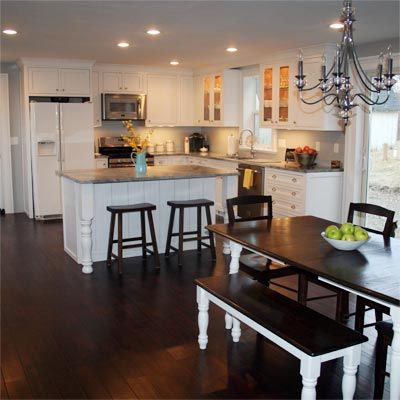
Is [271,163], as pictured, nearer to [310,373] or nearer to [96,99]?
[96,99]

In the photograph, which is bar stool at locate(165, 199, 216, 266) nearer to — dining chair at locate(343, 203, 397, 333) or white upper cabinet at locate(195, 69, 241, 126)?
dining chair at locate(343, 203, 397, 333)

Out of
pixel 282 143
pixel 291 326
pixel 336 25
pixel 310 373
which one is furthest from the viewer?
pixel 282 143

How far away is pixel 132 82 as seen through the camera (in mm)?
8438

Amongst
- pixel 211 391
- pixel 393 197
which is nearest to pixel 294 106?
pixel 393 197

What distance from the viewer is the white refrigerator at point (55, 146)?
743 centimetres

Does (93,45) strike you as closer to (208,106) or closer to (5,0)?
(5,0)

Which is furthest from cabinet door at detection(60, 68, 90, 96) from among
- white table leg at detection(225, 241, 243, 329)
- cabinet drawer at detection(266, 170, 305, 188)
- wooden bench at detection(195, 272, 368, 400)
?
wooden bench at detection(195, 272, 368, 400)

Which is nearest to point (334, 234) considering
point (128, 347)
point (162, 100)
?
point (128, 347)

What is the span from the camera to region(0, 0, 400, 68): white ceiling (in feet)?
13.4

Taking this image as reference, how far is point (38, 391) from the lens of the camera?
9.29 feet

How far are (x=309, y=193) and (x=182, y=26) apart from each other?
2546mm

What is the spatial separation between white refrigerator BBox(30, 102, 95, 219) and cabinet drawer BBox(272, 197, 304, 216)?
2956 millimetres

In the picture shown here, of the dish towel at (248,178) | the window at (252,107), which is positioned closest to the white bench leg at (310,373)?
the dish towel at (248,178)

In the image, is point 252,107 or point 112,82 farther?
point 112,82
